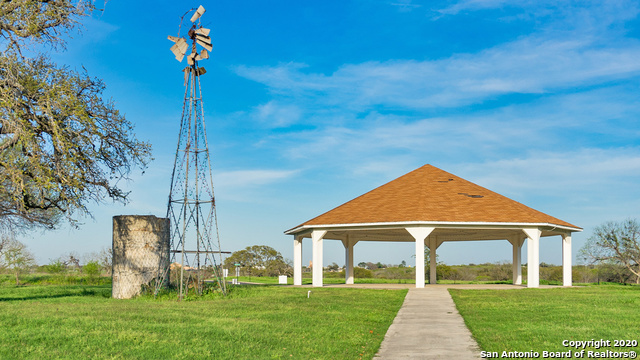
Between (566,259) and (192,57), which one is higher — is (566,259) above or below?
below

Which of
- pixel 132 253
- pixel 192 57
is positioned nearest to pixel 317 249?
pixel 132 253

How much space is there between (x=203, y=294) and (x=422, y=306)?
27.3 feet

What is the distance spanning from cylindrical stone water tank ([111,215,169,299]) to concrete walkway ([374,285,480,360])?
33.8 ft

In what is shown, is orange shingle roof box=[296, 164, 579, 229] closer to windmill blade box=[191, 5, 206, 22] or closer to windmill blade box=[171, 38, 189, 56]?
windmill blade box=[171, 38, 189, 56]

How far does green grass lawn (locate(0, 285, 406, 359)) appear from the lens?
8.70 m

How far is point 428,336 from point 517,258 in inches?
978

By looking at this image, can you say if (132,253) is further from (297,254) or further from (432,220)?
(432,220)

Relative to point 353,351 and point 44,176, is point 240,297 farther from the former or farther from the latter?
point 353,351

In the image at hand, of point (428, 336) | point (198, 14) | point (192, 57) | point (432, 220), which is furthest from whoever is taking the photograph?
point (432, 220)

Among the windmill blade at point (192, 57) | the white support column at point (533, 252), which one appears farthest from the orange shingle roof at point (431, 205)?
the windmill blade at point (192, 57)

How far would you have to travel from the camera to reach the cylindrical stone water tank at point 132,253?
1983cm

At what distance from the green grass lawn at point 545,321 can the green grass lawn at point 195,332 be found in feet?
7.67

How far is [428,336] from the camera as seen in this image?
10477 mm

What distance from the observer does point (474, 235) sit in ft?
110
